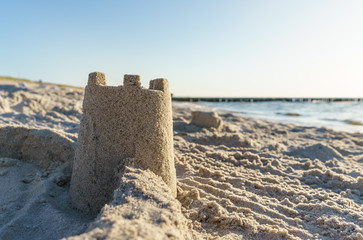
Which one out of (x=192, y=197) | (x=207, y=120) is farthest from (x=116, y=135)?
(x=207, y=120)

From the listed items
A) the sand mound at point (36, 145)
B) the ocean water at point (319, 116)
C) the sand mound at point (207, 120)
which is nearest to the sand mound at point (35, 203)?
the sand mound at point (36, 145)

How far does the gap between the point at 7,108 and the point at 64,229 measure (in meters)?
5.95

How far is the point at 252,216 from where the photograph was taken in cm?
234

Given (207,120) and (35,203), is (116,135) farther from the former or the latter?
(207,120)

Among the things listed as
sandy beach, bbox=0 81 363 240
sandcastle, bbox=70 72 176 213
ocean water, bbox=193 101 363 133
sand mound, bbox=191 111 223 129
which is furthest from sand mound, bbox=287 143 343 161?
ocean water, bbox=193 101 363 133

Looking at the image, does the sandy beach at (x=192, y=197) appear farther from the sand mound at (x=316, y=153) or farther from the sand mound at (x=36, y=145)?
the sand mound at (x=316, y=153)

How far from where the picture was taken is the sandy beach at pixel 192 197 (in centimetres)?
155

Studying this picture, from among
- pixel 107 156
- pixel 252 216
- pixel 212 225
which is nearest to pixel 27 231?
pixel 107 156

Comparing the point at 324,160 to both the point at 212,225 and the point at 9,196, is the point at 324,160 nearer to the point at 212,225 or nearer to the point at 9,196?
the point at 212,225

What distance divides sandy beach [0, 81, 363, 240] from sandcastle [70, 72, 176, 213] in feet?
0.47

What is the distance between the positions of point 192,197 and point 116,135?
3.23ft

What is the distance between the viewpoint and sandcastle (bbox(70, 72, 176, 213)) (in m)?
2.05

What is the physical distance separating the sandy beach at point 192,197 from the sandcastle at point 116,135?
143 millimetres

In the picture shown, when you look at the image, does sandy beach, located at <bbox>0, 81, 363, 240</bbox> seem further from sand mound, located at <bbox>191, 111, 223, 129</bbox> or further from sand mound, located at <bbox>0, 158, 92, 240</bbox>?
sand mound, located at <bbox>191, 111, 223, 129</bbox>
